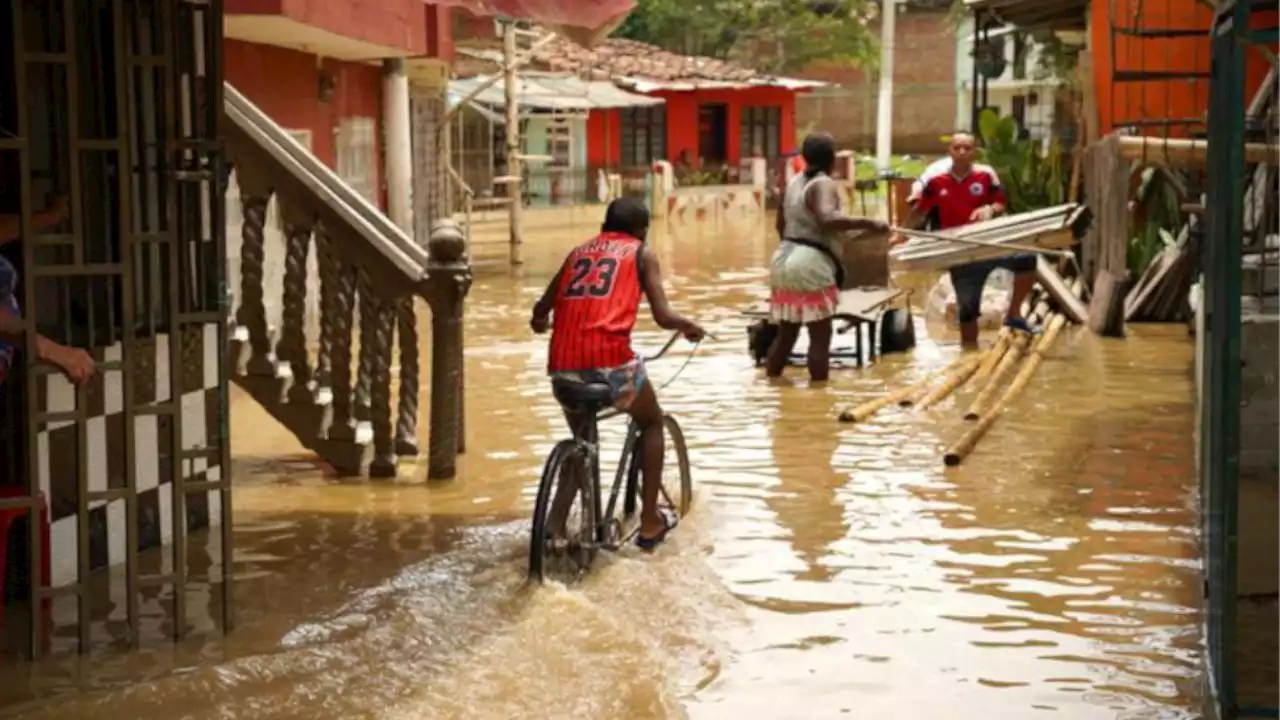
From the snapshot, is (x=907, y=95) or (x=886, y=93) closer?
(x=886, y=93)

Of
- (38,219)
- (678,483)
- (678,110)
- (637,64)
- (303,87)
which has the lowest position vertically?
(678,483)

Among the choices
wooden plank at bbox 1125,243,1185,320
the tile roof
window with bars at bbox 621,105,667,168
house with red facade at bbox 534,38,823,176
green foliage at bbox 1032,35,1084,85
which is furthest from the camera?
window with bars at bbox 621,105,667,168

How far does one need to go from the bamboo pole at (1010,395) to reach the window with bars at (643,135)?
88.0ft

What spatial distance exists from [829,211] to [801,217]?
328 mm

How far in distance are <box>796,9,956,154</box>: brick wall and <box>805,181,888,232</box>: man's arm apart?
126ft

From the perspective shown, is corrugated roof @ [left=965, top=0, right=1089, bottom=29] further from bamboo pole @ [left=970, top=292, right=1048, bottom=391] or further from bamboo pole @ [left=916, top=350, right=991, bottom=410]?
bamboo pole @ [left=916, top=350, right=991, bottom=410]

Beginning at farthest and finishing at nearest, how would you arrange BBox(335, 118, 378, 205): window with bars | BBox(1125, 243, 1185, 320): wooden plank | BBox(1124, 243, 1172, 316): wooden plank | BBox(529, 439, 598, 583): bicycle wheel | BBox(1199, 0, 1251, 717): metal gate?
BBox(335, 118, 378, 205): window with bars
BBox(1124, 243, 1172, 316): wooden plank
BBox(1125, 243, 1185, 320): wooden plank
BBox(529, 439, 598, 583): bicycle wheel
BBox(1199, 0, 1251, 717): metal gate

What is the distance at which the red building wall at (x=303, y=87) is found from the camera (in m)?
14.1

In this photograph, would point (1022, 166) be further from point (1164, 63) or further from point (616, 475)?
point (616, 475)

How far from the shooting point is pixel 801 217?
11617 millimetres

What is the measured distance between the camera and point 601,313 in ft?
22.2

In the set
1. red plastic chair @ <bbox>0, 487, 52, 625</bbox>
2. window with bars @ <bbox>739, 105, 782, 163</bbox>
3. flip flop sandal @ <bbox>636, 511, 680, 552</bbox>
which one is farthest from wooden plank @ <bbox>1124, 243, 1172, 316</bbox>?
window with bars @ <bbox>739, 105, 782, 163</bbox>

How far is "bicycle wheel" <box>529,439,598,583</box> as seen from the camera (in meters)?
6.43

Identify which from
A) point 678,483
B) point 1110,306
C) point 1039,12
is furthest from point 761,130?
point 678,483
